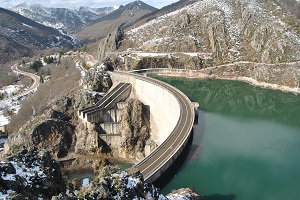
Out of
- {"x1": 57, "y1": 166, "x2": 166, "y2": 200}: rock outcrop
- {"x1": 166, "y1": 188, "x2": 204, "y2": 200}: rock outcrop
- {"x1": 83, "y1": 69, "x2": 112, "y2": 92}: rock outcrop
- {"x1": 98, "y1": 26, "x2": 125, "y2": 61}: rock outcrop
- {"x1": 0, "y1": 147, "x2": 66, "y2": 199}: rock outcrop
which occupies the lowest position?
{"x1": 166, "y1": 188, "x2": 204, "y2": 200}: rock outcrop

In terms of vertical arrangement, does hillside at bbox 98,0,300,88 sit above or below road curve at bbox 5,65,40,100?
above

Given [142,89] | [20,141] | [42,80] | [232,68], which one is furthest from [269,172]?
[42,80]

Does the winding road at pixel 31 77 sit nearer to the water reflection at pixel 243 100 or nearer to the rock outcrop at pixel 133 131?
the water reflection at pixel 243 100

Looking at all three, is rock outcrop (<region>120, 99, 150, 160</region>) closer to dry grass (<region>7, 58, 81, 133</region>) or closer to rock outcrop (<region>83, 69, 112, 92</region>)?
rock outcrop (<region>83, 69, 112, 92</region>)

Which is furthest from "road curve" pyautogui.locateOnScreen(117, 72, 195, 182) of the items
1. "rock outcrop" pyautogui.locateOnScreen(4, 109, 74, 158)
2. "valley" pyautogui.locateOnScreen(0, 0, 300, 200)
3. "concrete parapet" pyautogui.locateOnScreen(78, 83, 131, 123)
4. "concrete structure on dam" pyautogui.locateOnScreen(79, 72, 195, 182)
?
"rock outcrop" pyautogui.locateOnScreen(4, 109, 74, 158)

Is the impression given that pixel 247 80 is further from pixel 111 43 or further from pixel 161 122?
pixel 111 43

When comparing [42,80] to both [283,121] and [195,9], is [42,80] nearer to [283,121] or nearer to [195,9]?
[195,9]

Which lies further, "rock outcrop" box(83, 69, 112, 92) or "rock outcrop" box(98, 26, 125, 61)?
"rock outcrop" box(98, 26, 125, 61)

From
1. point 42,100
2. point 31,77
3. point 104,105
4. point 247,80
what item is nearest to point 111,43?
point 42,100
